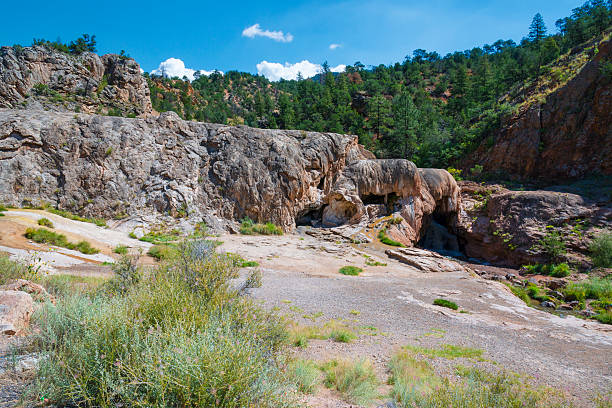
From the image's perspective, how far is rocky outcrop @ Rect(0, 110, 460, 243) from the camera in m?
17.7

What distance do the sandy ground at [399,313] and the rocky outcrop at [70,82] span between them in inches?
681

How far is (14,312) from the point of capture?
4.09 m

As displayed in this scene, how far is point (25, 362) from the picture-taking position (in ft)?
9.89

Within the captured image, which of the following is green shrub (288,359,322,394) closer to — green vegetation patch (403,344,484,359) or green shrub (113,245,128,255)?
green vegetation patch (403,344,484,359)

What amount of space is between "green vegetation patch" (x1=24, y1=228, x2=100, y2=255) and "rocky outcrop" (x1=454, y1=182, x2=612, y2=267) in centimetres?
2618

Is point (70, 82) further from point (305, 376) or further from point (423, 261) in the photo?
point (305, 376)

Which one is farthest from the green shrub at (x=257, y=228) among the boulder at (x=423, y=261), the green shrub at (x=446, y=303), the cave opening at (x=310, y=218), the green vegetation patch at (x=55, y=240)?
the green shrub at (x=446, y=303)

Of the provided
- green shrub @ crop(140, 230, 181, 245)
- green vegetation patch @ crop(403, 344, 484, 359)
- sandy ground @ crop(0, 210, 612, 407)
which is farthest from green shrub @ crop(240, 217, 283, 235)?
green vegetation patch @ crop(403, 344, 484, 359)

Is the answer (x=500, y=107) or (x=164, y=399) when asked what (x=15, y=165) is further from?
(x=500, y=107)

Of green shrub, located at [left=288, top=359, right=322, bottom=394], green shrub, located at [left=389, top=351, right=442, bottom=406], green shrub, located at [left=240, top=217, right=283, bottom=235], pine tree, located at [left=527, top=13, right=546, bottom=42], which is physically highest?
pine tree, located at [left=527, top=13, right=546, bottom=42]

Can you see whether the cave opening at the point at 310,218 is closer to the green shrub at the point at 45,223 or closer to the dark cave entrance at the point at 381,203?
the dark cave entrance at the point at 381,203

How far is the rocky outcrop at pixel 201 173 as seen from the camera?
1772 cm

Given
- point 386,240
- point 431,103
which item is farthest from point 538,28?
point 386,240

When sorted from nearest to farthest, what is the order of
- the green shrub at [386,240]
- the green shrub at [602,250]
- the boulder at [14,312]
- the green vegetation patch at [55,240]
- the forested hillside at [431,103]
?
the boulder at [14,312] < the green vegetation patch at [55,240] < the green shrub at [602,250] < the green shrub at [386,240] < the forested hillside at [431,103]
